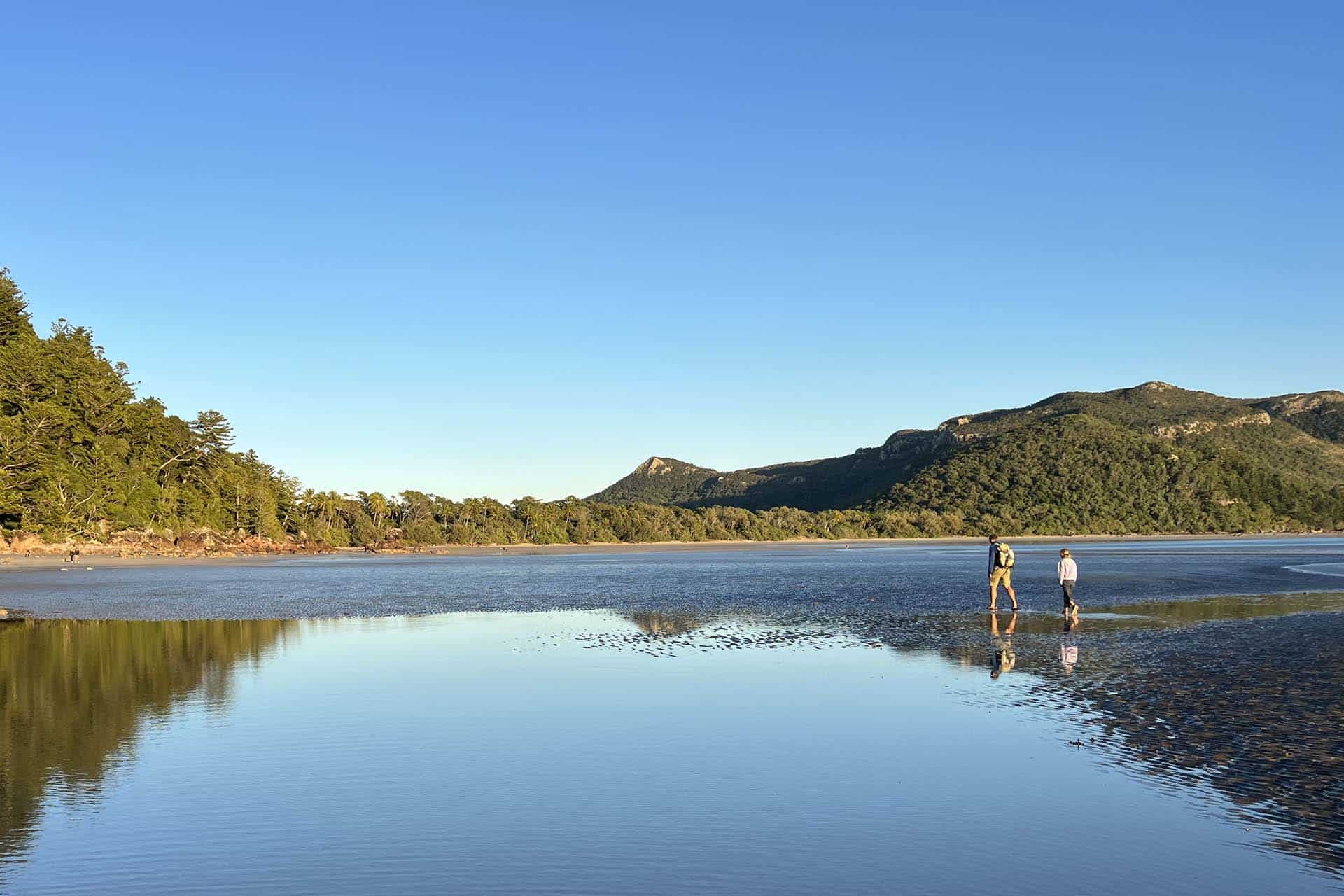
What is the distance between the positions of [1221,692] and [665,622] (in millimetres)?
16712

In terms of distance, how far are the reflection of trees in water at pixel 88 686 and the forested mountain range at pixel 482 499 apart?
5363 cm

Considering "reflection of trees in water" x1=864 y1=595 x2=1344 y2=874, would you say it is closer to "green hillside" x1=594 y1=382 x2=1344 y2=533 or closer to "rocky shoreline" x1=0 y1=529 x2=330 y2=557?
"rocky shoreline" x1=0 y1=529 x2=330 y2=557

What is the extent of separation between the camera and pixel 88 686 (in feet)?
60.8

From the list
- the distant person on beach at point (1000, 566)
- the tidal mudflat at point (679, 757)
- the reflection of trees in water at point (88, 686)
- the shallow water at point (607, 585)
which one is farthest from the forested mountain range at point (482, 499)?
the distant person on beach at point (1000, 566)

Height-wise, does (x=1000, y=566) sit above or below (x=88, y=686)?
above

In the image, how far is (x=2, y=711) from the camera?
1598 cm

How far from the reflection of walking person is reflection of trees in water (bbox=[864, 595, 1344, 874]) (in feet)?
0.74

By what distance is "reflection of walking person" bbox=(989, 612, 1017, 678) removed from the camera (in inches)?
775

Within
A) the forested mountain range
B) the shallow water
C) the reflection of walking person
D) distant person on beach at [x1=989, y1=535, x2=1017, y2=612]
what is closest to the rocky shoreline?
the forested mountain range

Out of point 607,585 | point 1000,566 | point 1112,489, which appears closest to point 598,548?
point 1112,489

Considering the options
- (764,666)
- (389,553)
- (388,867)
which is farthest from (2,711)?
(389,553)

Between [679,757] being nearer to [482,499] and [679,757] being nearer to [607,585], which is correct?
[607,585]

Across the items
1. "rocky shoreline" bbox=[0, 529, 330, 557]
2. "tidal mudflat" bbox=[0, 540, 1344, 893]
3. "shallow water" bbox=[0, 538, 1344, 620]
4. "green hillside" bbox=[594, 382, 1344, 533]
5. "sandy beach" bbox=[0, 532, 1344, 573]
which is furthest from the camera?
"green hillside" bbox=[594, 382, 1344, 533]

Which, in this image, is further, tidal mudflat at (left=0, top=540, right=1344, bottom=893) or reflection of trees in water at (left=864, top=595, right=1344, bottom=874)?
reflection of trees in water at (left=864, top=595, right=1344, bottom=874)
